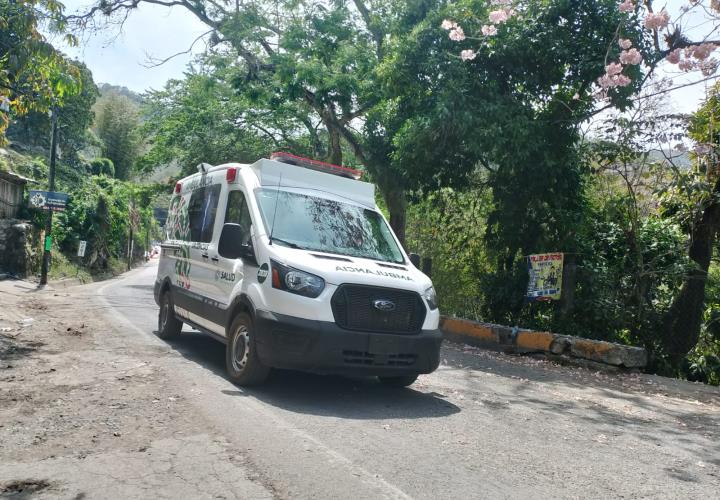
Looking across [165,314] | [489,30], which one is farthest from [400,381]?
[489,30]

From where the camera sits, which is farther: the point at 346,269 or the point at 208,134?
the point at 208,134

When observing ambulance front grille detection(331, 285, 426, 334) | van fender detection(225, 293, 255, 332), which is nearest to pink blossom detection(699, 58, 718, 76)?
ambulance front grille detection(331, 285, 426, 334)

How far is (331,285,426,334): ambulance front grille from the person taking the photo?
6.00m

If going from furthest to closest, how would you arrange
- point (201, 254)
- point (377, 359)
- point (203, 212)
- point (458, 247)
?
point (458, 247) → point (203, 212) → point (201, 254) → point (377, 359)

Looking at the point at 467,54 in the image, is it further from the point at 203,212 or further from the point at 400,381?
the point at 400,381

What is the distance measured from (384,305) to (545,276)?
600cm

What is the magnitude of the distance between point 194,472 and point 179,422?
3.83 ft

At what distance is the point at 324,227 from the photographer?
698 cm

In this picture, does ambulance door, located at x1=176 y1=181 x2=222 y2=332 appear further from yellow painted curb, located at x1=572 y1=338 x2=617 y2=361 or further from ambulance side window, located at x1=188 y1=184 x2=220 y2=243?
yellow painted curb, located at x1=572 y1=338 x2=617 y2=361

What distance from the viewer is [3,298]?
1598 centimetres

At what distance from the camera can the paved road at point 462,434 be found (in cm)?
411

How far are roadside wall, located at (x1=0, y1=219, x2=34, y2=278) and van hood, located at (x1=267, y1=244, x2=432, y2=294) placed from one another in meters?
21.2

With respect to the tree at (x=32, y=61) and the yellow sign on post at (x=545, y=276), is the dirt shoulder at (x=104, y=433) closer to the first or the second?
the tree at (x=32, y=61)

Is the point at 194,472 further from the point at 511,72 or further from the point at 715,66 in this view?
the point at 511,72
